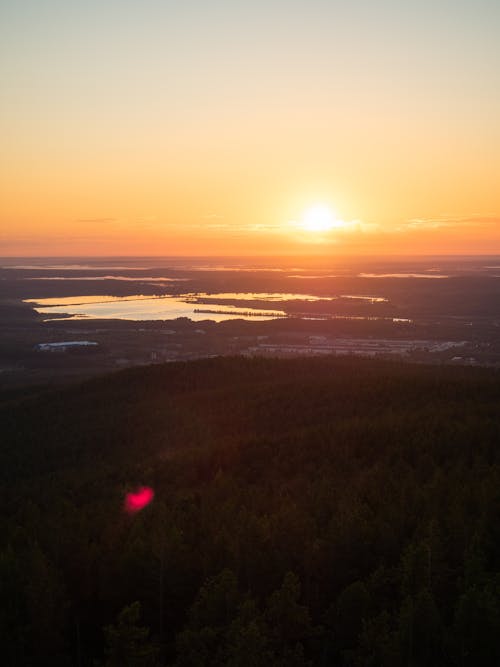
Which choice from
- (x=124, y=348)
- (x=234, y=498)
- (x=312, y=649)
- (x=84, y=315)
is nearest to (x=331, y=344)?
(x=124, y=348)

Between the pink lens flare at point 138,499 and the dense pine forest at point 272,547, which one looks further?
the pink lens flare at point 138,499

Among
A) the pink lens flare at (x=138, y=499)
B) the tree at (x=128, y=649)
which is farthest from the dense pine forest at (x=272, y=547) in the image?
the pink lens flare at (x=138, y=499)

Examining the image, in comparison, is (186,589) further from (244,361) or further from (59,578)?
(244,361)

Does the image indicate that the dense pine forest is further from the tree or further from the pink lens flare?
the pink lens flare

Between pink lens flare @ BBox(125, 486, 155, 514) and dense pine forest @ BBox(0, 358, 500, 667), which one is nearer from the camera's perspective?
dense pine forest @ BBox(0, 358, 500, 667)

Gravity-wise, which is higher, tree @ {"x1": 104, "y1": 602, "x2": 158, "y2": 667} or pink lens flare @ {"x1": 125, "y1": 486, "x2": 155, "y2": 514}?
tree @ {"x1": 104, "y1": 602, "x2": 158, "y2": 667}

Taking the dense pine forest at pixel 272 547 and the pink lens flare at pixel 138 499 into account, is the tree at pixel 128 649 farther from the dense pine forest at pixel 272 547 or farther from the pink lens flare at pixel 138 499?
the pink lens flare at pixel 138 499

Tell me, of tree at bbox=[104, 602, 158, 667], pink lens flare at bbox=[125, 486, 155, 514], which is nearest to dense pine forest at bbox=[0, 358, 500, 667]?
tree at bbox=[104, 602, 158, 667]
